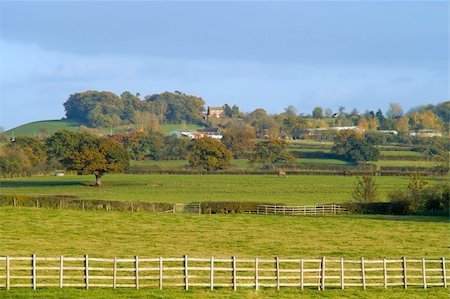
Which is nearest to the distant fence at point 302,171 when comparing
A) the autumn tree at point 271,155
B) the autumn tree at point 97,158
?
the autumn tree at point 97,158

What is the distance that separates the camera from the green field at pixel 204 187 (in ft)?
315

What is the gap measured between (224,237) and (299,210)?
22484 mm

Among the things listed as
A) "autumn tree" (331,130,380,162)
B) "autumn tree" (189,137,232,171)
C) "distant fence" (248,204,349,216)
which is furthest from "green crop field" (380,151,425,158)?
"distant fence" (248,204,349,216)

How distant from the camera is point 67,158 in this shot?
118312 mm

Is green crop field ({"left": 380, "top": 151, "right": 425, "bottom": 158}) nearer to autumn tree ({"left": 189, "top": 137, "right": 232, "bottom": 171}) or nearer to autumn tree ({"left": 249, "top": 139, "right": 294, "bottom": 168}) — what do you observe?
autumn tree ({"left": 249, "top": 139, "right": 294, "bottom": 168})

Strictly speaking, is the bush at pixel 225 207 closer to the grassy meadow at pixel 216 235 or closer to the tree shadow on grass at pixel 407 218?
the grassy meadow at pixel 216 235

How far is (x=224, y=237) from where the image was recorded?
6044 cm

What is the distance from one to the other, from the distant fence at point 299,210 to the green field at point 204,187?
26.3 ft

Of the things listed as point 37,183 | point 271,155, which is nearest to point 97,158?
point 37,183

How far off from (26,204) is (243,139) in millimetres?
113663

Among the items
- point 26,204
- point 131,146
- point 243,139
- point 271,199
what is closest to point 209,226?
point 26,204

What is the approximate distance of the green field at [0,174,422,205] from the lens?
315 ft

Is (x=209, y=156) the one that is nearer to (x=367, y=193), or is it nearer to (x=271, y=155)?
(x=271, y=155)

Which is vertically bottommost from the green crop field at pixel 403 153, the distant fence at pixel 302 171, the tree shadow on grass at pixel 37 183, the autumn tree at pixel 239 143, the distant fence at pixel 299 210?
the distant fence at pixel 299 210
